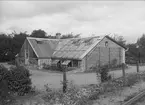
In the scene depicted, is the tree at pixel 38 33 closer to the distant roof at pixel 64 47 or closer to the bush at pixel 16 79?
the distant roof at pixel 64 47

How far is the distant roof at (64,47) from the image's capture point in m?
25.1

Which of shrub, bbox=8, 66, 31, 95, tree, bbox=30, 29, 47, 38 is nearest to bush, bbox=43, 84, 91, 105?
shrub, bbox=8, 66, 31, 95

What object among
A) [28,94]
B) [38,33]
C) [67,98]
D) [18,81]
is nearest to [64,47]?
[28,94]

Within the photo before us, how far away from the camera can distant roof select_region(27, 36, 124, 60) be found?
25.1 metres

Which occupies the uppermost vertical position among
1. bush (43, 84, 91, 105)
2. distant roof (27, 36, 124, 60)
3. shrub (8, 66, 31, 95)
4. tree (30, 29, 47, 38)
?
tree (30, 29, 47, 38)

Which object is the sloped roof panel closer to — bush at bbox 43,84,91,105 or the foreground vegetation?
the foreground vegetation

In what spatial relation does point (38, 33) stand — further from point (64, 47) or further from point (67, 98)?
point (67, 98)

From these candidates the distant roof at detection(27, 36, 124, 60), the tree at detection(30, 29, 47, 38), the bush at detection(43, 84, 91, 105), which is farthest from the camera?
the tree at detection(30, 29, 47, 38)

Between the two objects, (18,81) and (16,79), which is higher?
(16,79)

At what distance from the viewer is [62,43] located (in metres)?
32.0

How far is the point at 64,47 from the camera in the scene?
29.7 meters

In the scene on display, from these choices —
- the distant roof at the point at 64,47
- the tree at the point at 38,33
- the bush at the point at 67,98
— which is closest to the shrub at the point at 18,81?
the bush at the point at 67,98

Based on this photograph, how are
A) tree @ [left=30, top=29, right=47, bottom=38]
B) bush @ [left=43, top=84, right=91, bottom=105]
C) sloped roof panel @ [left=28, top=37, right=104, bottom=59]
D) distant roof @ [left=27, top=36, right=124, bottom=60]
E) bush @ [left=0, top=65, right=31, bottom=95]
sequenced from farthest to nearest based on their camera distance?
1. tree @ [left=30, top=29, right=47, bottom=38]
2. sloped roof panel @ [left=28, top=37, right=104, bottom=59]
3. distant roof @ [left=27, top=36, right=124, bottom=60]
4. bush @ [left=0, top=65, right=31, bottom=95]
5. bush @ [left=43, top=84, right=91, bottom=105]

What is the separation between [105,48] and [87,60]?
4183mm
